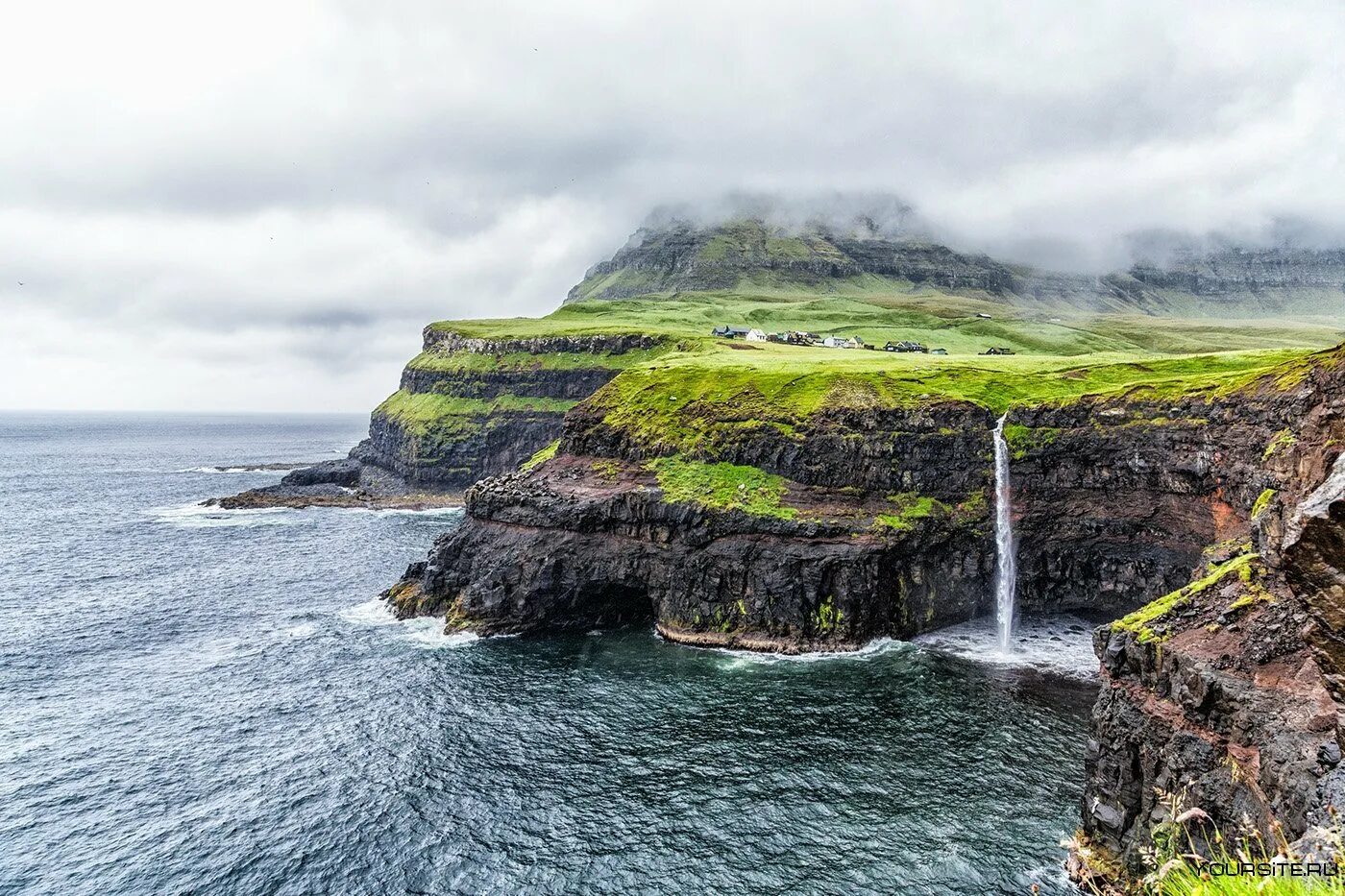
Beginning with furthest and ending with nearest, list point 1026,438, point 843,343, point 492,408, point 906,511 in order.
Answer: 1. point 492,408
2. point 843,343
3. point 1026,438
4. point 906,511

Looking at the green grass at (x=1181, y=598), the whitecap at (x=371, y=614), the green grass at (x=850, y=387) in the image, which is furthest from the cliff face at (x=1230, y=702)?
the whitecap at (x=371, y=614)

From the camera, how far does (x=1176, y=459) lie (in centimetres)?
6481

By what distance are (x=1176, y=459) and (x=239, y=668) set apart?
286 feet

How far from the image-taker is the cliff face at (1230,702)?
23672mm

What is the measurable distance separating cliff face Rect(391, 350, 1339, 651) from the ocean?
14.1 ft

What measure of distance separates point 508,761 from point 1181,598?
4027 centimetres

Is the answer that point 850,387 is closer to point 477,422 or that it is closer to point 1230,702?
point 1230,702

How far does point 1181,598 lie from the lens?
3450 cm

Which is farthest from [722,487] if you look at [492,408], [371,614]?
[492,408]

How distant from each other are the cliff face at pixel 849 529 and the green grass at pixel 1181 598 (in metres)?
32.1

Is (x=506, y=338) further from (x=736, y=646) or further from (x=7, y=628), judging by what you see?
(x=736, y=646)

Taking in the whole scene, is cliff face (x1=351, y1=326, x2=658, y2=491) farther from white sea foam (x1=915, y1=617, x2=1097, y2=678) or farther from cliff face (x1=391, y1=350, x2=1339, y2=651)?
white sea foam (x1=915, y1=617, x2=1097, y2=678)

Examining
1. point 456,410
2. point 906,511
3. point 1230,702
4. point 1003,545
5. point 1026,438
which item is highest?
point 456,410

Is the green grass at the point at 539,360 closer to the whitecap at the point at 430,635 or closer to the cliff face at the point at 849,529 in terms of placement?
the cliff face at the point at 849,529
